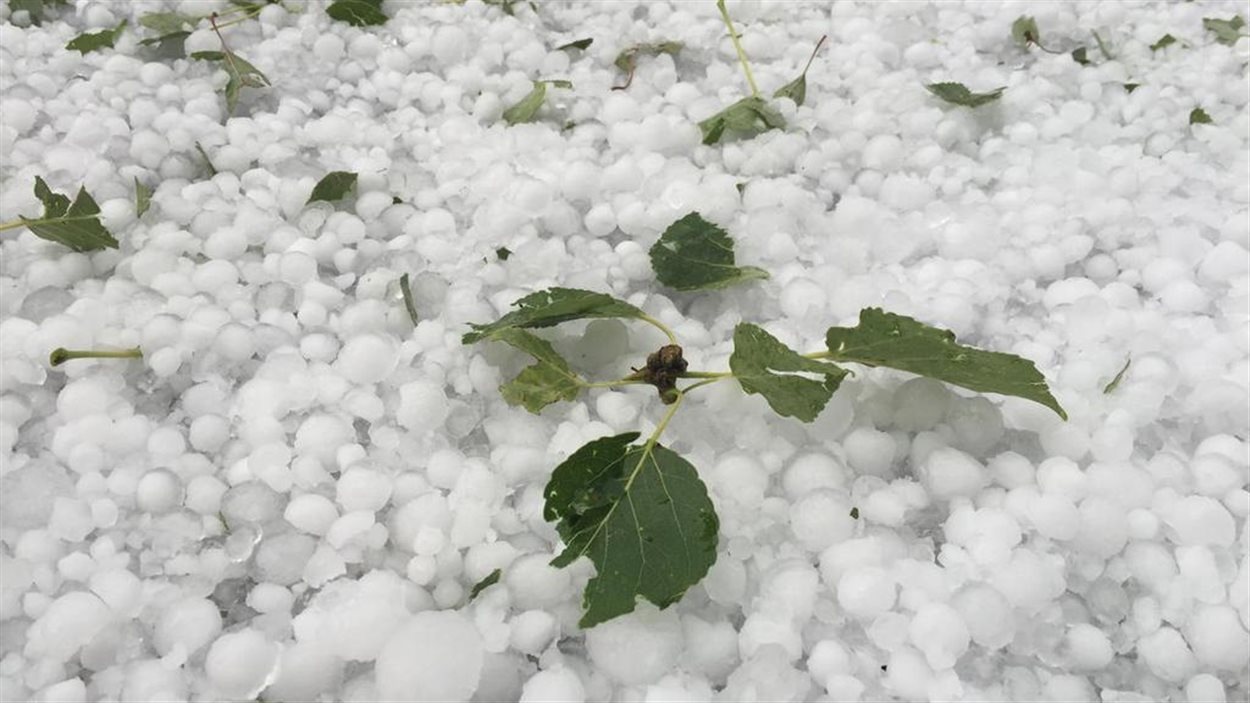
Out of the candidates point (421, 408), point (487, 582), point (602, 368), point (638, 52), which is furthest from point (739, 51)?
point (487, 582)

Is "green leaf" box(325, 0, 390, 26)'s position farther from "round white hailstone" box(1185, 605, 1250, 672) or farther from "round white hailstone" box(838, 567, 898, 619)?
"round white hailstone" box(1185, 605, 1250, 672)

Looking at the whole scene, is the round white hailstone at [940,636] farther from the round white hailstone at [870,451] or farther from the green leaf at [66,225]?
the green leaf at [66,225]

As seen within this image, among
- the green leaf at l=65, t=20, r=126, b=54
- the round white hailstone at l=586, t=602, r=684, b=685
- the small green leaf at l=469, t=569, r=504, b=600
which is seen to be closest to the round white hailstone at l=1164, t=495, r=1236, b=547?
the round white hailstone at l=586, t=602, r=684, b=685

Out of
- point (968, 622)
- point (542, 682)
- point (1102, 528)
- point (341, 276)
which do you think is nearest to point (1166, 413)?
point (1102, 528)

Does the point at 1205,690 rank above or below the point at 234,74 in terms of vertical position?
below

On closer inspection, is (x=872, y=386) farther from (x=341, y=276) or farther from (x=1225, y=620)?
(x=341, y=276)

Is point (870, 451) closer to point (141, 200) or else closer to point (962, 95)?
point (962, 95)

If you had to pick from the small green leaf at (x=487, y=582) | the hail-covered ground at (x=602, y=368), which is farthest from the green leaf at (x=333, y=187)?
the small green leaf at (x=487, y=582)
